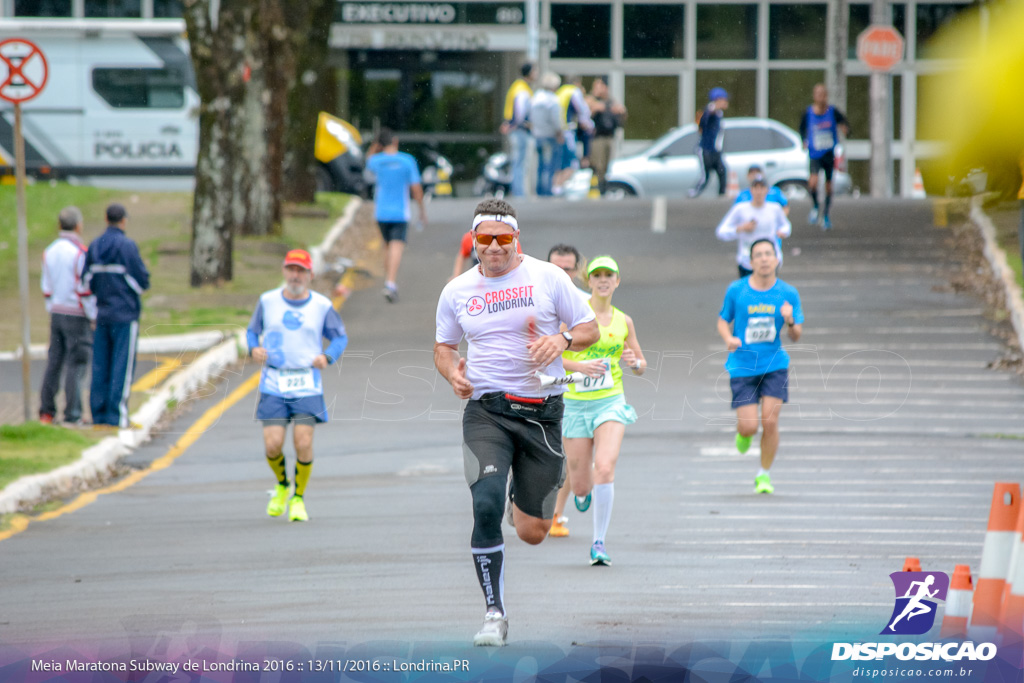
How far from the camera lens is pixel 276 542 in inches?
372

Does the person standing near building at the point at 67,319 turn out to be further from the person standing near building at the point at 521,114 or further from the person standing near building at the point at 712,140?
the person standing near building at the point at 712,140

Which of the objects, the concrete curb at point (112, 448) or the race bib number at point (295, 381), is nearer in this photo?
the race bib number at point (295, 381)

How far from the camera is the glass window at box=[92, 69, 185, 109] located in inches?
1156

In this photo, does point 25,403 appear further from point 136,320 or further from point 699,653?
point 699,653

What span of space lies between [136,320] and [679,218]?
13.0m

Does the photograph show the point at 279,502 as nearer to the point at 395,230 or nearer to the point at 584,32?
the point at 395,230

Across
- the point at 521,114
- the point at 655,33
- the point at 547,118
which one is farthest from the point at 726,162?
the point at 655,33

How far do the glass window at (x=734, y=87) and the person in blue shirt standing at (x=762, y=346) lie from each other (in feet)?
97.4

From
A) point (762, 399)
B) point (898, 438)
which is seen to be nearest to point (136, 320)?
point (762, 399)

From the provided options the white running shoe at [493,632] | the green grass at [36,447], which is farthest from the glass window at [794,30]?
the white running shoe at [493,632]

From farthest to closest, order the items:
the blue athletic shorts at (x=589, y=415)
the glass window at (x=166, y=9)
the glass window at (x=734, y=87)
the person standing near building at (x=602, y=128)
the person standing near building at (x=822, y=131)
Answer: the glass window at (x=734, y=87)
the glass window at (x=166, y=9)
the person standing near building at (x=602, y=128)
the person standing near building at (x=822, y=131)
the blue athletic shorts at (x=589, y=415)

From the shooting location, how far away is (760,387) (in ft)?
35.7

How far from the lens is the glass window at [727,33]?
40031 millimetres

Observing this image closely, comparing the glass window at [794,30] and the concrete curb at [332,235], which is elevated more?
the glass window at [794,30]
